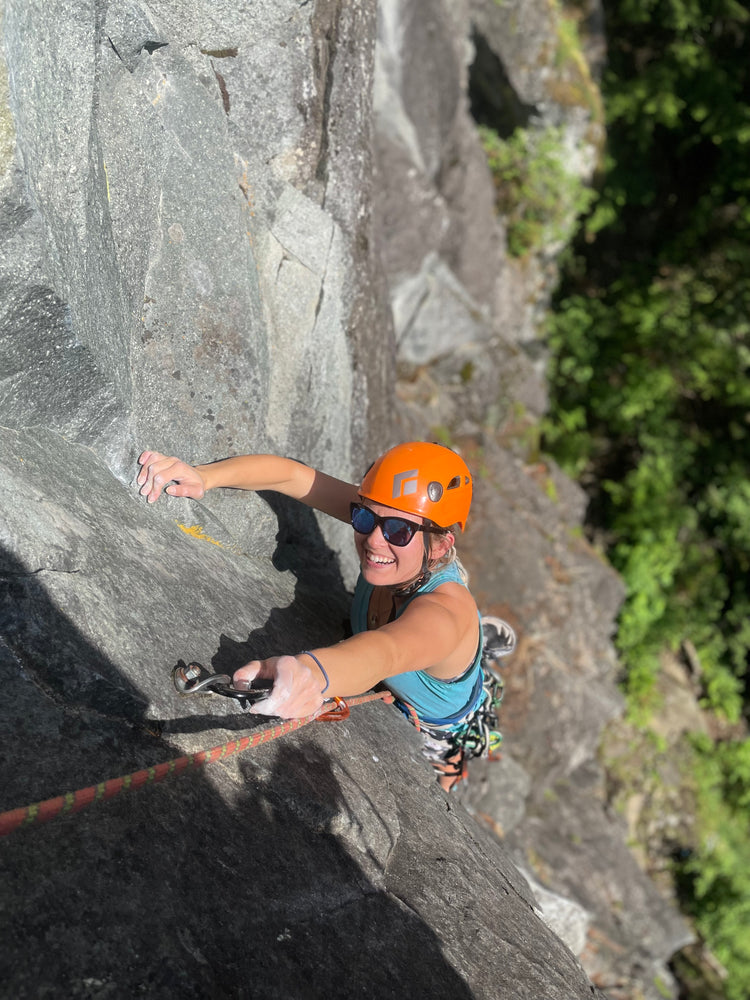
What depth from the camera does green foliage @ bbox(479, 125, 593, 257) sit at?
9.84m

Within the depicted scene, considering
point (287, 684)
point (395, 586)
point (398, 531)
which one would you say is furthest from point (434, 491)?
point (287, 684)

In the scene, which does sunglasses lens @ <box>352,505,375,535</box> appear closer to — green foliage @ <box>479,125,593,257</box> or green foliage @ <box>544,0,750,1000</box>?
green foliage @ <box>544,0,750,1000</box>

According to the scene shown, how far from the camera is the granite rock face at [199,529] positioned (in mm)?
2115

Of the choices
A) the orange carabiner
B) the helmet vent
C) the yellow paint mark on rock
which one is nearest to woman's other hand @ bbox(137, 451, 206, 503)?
the yellow paint mark on rock

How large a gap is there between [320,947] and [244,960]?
0.28 meters

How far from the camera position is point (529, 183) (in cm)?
998

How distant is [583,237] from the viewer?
1120 centimetres

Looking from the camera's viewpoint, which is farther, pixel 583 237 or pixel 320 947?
pixel 583 237

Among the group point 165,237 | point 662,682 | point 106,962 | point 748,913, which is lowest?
point 748,913

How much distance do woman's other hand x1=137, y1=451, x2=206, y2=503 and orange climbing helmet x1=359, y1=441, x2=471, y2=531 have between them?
721 mm

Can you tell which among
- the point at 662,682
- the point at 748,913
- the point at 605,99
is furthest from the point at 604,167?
the point at 748,913

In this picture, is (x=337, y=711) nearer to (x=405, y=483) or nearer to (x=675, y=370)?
(x=405, y=483)

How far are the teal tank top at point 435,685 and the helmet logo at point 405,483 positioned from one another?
354 millimetres

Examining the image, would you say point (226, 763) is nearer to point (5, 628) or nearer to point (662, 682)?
point (5, 628)
